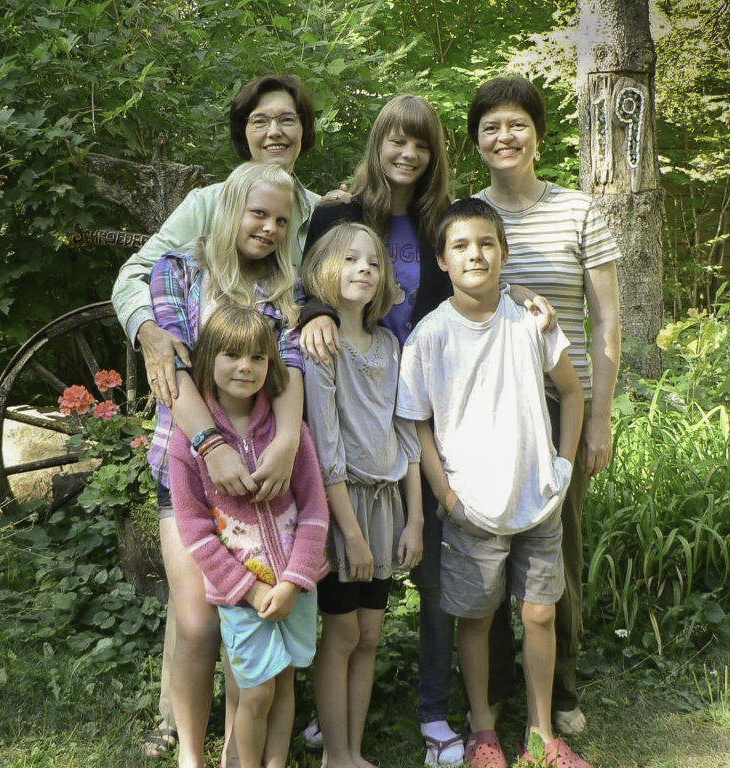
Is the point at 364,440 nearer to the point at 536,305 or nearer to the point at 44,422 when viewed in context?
the point at 536,305

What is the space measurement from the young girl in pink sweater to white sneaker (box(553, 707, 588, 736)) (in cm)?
96

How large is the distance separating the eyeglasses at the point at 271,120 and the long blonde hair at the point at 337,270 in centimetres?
38

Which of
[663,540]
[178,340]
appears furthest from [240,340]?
[663,540]

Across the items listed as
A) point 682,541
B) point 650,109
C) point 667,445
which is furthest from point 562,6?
point 682,541

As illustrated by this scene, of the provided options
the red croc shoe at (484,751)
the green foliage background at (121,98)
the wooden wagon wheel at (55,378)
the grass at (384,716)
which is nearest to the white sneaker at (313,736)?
the grass at (384,716)

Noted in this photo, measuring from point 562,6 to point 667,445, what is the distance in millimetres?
6543

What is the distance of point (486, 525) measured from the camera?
2311 mm

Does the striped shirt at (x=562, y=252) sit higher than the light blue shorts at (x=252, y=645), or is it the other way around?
the striped shirt at (x=562, y=252)

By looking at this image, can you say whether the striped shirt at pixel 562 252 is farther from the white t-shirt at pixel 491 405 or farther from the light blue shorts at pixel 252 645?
the light blue shorts at pixel 252 645

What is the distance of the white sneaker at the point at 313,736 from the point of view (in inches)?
101

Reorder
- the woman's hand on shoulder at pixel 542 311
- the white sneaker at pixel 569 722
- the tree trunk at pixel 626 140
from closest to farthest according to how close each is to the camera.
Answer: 1. the woman's hand on shoulder at pixel 542 311
2. the white sneaker at pixel 569 722
3. the tree trunk at pixel 626 140

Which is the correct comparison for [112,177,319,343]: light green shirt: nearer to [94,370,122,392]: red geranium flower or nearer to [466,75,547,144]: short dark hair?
[466,75,547,144]: short dark hair

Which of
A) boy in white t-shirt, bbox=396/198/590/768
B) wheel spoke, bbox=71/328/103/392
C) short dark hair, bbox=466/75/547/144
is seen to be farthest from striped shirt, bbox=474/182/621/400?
wheel spoke, bbox=71/328/103/392

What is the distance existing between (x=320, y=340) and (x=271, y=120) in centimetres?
74
